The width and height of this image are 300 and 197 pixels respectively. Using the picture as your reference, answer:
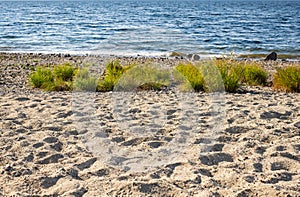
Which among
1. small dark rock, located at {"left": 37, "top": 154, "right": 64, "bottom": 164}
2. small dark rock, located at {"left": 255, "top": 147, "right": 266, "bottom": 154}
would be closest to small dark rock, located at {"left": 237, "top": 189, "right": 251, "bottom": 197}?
Result: small dark rock, located at {"left": 255, "top": 147, "right": 266, "bottom": 154}

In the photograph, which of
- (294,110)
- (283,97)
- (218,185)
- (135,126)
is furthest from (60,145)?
(283,97)

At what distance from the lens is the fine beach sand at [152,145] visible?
3.85 metres

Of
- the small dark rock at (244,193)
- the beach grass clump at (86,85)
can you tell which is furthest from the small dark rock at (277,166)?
the beach grass clump at (86,85)

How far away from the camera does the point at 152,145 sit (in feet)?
16.4

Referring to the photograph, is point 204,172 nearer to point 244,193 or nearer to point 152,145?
point 244,193

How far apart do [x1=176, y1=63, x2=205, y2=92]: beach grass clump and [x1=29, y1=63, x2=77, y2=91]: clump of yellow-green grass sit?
2.54 m

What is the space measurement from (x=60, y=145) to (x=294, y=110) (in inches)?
145

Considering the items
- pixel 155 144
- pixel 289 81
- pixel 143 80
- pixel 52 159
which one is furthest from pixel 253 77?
pixel 52 159

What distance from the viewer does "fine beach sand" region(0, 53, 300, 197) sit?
385 centimetres

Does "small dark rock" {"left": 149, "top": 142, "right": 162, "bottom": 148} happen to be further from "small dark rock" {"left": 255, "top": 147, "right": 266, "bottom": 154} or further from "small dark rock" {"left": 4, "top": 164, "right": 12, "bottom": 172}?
"small dark rock" {"left": 4, "top": 164, "right": 12, "bottom": 172}

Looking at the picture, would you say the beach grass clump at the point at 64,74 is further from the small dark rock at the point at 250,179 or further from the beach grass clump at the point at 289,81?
the small dark rock at the point at 250,179

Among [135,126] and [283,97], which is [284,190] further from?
[283,97]

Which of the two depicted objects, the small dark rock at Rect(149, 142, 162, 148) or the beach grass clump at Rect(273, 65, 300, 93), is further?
the beach grass clump at Rect(273, 65, 300, 93)

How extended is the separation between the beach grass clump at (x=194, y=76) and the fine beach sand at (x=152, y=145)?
2.54 feet
